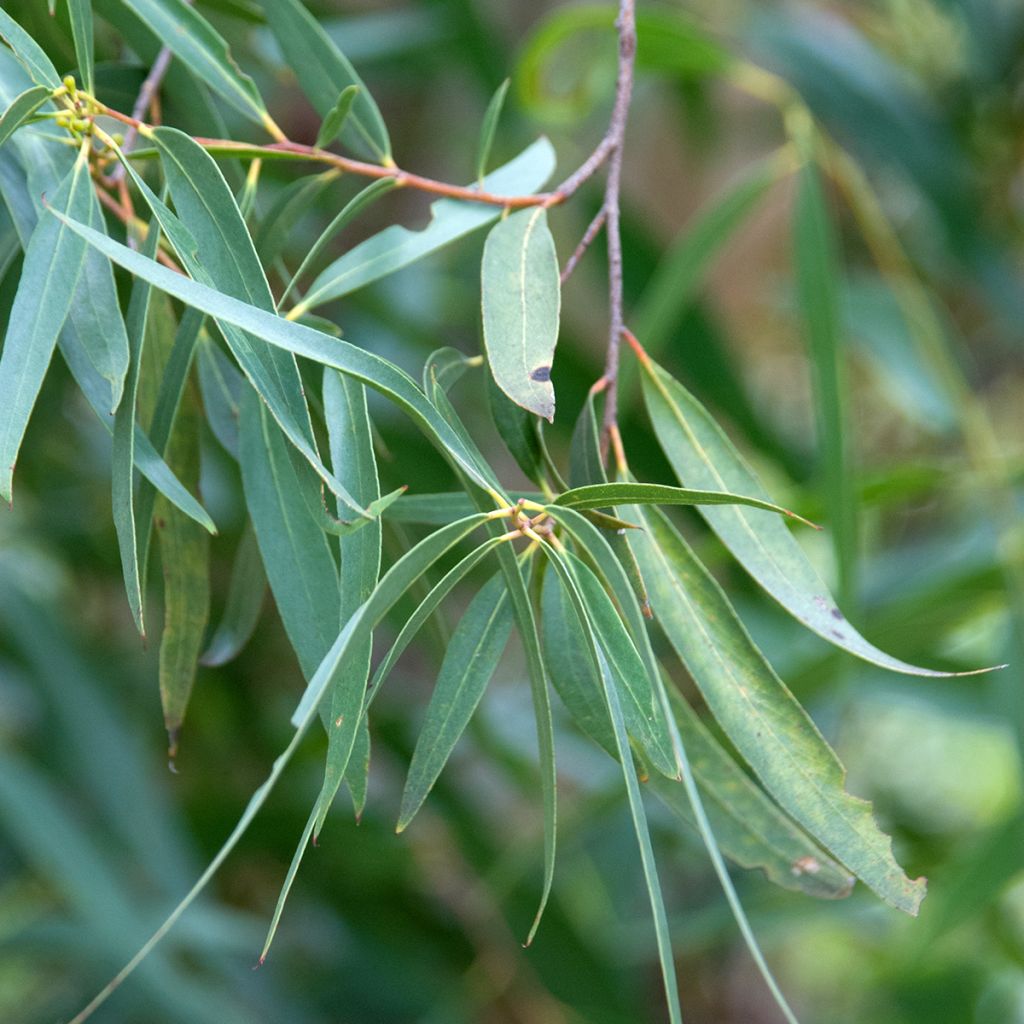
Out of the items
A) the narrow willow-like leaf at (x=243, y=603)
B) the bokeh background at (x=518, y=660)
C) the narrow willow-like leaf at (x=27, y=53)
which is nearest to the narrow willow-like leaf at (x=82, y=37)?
the narrow willow-like leaf at (x=27, y=53)

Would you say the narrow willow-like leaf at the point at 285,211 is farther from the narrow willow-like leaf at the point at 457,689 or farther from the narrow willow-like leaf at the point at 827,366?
the narrow willow-like leaf at the point at 827,366

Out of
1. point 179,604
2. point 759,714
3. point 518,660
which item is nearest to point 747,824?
point 759,714

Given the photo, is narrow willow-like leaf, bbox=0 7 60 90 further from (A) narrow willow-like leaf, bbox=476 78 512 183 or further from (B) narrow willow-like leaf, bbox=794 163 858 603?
(B) narrow willow-like leaf, bbox=794 163 858 603

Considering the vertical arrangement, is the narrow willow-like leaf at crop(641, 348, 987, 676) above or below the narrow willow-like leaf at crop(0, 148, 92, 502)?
below

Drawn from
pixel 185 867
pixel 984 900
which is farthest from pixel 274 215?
pixel 185 867

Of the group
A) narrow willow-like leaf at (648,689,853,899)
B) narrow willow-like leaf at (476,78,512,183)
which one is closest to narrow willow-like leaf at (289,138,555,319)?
narrow willow-like leaf at (476,78,512,183)
